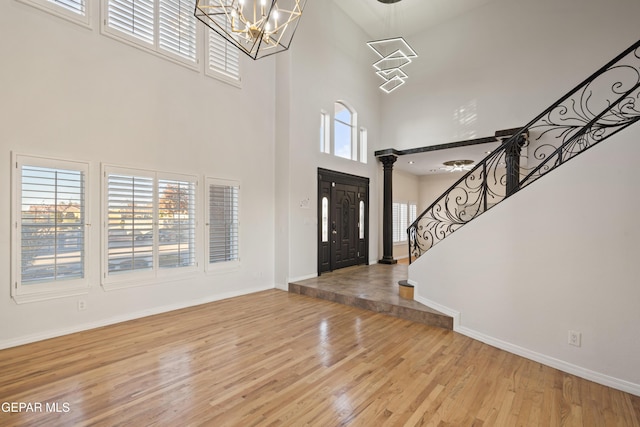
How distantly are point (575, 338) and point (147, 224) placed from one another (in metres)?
5.46

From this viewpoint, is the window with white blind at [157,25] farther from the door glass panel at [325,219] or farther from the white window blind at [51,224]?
the door glass panel at [325,219]

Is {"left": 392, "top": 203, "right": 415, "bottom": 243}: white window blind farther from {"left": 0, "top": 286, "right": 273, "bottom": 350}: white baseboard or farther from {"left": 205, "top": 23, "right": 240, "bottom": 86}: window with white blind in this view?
{"left": 205, "top": 23, "right": 240, "bottom": 86}: window with white blind

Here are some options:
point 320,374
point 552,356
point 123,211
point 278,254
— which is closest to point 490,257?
point 552,356

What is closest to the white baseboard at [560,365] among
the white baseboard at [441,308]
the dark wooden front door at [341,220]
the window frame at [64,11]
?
the white baseboard at [441,308]

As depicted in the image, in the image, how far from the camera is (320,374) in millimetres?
2908

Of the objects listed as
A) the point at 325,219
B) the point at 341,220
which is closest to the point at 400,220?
the point at 341,220

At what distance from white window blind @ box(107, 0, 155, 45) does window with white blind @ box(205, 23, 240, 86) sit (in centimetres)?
94

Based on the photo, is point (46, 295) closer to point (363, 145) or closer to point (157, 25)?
point (157, 25)

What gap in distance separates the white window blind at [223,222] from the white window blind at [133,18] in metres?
2.43

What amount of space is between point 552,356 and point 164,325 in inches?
185

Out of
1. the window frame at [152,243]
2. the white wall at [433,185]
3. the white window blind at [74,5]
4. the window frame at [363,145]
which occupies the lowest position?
the window frame at [152,243]

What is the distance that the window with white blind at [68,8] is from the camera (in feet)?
12.0

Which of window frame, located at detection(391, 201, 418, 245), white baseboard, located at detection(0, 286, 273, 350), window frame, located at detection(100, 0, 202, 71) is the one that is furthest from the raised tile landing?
window frame, located at detection(100, 0, 202, 71)

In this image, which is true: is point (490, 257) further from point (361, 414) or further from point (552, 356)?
point (361, 414)
